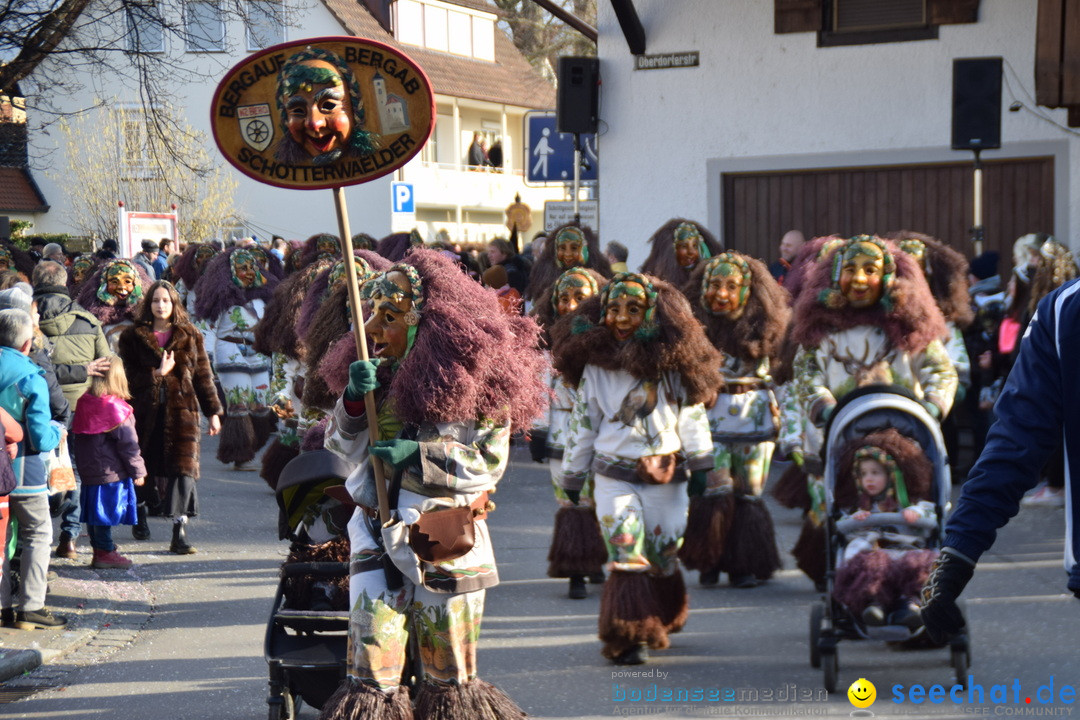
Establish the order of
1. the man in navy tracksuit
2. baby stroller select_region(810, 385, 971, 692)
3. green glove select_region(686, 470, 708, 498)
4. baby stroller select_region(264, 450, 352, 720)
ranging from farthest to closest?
green glove select_region(686, 470, 708, 498) < baby stroller select_region(810, 385, 971, 692) < baby stroller select_region(264, 450, 352, 720) < the man in navy tracksuit

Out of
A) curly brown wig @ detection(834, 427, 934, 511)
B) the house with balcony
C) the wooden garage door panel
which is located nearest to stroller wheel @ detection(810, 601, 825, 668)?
curly brown wig @ detection(834, 427, 934, 511)

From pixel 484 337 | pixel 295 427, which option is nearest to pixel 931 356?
pixel 484 337

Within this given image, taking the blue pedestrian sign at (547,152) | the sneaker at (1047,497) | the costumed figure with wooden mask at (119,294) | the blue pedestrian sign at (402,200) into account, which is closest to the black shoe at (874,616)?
the sneaker at (1047,497)

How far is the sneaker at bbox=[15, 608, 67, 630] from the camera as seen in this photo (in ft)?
26.5

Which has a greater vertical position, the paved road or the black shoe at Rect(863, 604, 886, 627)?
the black shoe at Rect(863, 604, 886, 627)

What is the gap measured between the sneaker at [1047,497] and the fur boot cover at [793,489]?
2.22m

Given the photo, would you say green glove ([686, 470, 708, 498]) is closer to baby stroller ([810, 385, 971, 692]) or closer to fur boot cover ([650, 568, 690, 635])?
fur boot cover ([650, 568, 690, 635])

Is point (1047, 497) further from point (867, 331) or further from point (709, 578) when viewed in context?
point (867, 331)

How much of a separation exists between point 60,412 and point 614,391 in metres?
3.33

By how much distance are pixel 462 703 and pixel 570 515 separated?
3.78 meters

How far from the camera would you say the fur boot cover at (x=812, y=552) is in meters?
8.34

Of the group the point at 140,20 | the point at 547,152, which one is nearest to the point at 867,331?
the point at 140,20

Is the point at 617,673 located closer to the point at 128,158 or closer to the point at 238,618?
the point at 238,618

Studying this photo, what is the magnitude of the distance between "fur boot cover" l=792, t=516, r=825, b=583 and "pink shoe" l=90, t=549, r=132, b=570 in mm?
4486
